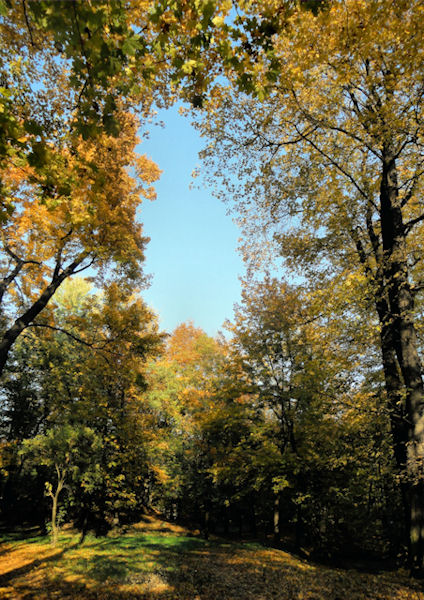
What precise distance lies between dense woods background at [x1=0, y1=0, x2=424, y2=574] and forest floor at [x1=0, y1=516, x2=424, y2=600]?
1508 mm

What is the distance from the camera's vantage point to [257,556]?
35.7 feet

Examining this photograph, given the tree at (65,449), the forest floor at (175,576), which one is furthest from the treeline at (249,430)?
the forest floor at (175,576)

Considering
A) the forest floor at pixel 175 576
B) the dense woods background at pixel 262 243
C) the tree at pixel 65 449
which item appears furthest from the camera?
the tree at pixel 65 449

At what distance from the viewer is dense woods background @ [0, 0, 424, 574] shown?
2.96 metres

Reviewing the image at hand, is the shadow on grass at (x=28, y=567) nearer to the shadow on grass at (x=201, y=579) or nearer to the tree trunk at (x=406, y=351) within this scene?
the shadow on grass at (x=201, y=579)

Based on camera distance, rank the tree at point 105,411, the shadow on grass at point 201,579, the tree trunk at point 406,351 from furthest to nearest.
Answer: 1. the tree at point 105,411
2. the shadow on grass at point 201,579
3. the tree trunk at point 406,351

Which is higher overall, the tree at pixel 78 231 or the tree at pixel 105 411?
the tree at pixel 78 231

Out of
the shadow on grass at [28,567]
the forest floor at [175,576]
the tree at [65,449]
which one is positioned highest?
the tree at [65,449]

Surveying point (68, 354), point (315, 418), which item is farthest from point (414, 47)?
point (68, 354)

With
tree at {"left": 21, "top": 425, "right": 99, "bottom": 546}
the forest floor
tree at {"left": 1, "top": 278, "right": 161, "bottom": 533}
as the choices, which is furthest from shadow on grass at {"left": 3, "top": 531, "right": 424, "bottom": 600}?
tree at {"left": 21, "top": 425, "right": 99, "bottom": 546}

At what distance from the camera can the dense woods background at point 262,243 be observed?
2.96m

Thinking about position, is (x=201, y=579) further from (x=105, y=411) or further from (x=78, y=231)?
(x=78, y=231)

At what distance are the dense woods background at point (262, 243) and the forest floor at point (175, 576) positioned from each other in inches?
59.4

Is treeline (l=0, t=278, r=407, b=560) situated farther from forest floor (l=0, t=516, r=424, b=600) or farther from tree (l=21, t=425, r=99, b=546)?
forest floor (l=0, t=516, r=424, b=600)
